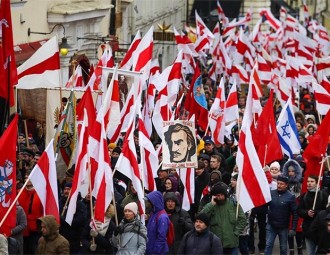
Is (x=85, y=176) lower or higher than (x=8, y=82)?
lower

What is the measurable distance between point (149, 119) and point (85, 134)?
628 cm

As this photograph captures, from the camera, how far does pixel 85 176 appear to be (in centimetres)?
1753

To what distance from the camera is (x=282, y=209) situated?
18.4 meters

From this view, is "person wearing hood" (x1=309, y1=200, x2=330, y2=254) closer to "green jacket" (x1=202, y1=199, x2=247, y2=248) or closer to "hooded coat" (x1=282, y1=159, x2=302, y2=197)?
"green jacket" (x1=202, y1=199, x2=247, y2=248)

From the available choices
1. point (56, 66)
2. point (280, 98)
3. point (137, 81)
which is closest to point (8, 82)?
point (56, 66)

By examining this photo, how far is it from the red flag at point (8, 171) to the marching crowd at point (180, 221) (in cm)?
37

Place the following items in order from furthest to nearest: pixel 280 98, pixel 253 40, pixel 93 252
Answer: pixel 253 40
pixel 280 98
pixel 93 252

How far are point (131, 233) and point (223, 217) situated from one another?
1667 mm

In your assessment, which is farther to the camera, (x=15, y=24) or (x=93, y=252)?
(x=15, y=24)

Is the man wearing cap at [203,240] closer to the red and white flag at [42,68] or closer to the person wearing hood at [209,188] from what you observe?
the person wearing hood at [209,188]

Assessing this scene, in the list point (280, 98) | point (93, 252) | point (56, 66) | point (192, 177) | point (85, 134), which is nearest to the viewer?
point (93, 252)

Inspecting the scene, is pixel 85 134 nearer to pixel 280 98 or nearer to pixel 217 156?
pixel 217 156

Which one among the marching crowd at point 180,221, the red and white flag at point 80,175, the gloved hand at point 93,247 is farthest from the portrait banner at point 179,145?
the gloved hand at point 93,247

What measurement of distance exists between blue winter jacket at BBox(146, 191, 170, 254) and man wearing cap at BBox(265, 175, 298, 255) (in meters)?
2.30
